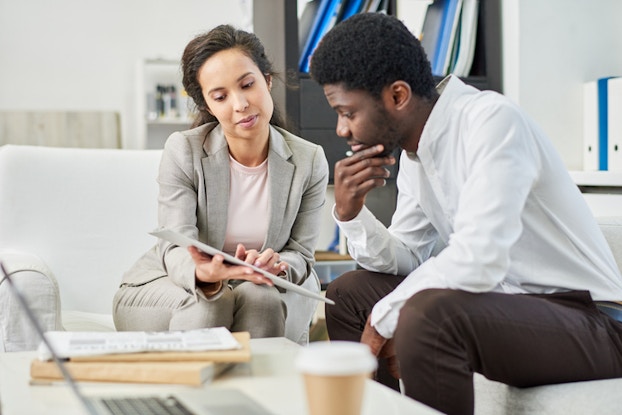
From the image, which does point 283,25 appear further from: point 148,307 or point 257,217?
point 148,307

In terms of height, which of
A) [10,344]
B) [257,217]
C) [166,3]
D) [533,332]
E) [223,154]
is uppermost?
[166,3]

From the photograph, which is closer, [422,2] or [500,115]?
[500,115]

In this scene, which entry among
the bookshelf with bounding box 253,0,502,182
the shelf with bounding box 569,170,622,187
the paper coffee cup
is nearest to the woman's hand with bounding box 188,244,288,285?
the paper coffee cup

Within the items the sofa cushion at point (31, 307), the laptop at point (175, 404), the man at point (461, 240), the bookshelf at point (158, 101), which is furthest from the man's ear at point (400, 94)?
the bookshelf at point (158, 101)

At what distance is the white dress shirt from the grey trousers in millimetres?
256

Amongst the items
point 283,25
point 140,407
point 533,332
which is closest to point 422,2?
point 283,25

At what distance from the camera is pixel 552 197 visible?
1422mm

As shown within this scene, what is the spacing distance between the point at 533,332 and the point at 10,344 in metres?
1.13

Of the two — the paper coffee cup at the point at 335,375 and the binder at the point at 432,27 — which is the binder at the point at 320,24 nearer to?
the binder at the point at 432,27

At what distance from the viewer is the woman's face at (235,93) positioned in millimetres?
1883

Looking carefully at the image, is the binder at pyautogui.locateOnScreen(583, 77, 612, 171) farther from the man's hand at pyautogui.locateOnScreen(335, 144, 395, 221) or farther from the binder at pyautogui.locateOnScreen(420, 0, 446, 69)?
the man's hand at pyautogui.locateOnScreen(335, 144, 395, 221)

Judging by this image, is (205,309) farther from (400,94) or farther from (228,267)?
(400,94)

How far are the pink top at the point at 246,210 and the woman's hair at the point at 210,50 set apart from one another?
208 millimetres

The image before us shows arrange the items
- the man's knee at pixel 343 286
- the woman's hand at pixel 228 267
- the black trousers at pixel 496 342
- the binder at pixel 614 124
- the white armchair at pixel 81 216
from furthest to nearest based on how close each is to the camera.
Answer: the binder at pixel 614 124
the white armchair at pixel 81 216
the man's knee at pixel 343 286
the woman's hand at pixel 228 267
the black trousers at pixel 496 342
